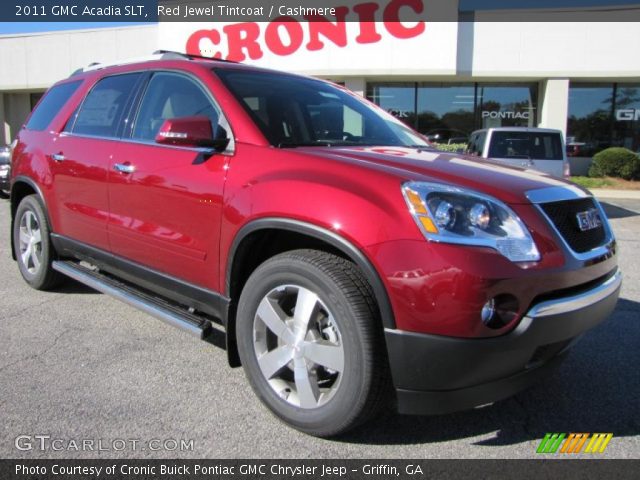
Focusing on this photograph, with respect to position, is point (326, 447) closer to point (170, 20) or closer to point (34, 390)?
point (34, 390)

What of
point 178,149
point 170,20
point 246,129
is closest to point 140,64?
point 178,149

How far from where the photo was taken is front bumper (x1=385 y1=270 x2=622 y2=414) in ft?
7.13

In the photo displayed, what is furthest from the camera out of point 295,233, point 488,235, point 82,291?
point 82,291

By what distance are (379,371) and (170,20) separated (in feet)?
59.6

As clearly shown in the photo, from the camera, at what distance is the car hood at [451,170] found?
2402 mm

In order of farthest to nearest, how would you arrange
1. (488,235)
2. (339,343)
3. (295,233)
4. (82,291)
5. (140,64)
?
(82,291) < (140,64) < (295,233) < (339,343) < (488,235)

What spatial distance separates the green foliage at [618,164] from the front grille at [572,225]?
16142 mm

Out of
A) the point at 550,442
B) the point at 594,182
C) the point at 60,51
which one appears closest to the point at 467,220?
the point at 550,442

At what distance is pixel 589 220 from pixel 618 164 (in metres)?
16.2

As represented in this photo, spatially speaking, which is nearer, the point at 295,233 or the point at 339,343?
the point at 339,343

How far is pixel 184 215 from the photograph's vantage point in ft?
10.2

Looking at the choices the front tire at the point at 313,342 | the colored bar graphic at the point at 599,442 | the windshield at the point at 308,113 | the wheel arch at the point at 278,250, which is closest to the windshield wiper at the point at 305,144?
the windshield at the point at 308,113

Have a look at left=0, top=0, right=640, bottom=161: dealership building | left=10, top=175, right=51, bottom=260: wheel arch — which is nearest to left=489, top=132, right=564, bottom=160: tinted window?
left=10, top=175, right=51, bottom=260: wheel arch

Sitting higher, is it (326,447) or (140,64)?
(140,64)
